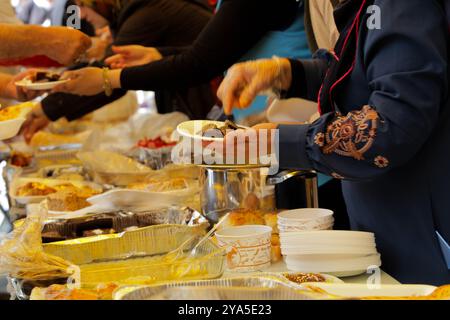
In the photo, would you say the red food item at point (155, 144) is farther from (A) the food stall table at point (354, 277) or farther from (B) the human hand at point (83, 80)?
(A) the food stall table at point (354, 277)

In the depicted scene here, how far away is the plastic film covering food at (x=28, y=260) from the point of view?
1256 mm

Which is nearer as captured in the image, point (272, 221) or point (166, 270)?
point (166, 270)

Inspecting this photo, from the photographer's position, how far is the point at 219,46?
2.16 meters

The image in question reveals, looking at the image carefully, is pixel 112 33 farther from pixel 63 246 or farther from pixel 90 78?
pixel 63 246

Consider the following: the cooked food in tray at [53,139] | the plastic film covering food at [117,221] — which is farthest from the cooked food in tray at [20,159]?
the plastic film covering food at [117,221]

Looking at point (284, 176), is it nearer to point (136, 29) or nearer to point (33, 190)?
point (33, 190)

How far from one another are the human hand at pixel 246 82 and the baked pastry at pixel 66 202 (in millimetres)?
549

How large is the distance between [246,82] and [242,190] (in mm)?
278

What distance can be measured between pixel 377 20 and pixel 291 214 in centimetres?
45

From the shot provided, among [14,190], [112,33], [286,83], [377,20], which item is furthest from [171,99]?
[377,20]

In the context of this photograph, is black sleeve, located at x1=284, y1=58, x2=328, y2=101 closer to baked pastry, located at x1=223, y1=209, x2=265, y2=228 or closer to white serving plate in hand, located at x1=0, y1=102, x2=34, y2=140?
baked pastry, located at x1=223, y1=209, x2=265, y2=228

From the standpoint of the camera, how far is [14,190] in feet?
7.13

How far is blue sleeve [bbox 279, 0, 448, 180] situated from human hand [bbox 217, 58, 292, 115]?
1.00 feet

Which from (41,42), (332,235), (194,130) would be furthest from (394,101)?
(41,42)
